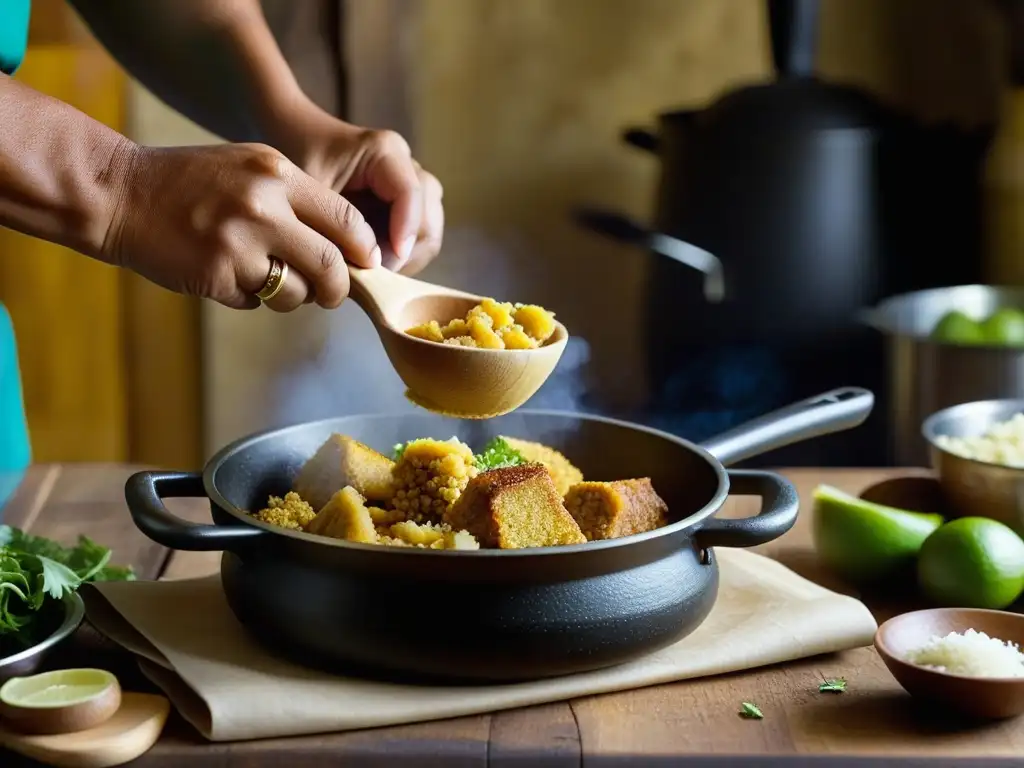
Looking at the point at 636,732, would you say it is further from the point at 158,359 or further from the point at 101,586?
the point at 158,359

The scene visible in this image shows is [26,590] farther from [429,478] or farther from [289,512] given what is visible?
[429,478]

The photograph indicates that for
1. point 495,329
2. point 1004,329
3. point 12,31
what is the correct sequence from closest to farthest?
point 495,329
point 12,31
point 1004,329

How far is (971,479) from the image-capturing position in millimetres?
1660

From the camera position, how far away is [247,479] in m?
1.53

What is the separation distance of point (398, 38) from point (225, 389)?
108cm

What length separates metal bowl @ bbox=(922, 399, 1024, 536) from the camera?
1614 millimetres

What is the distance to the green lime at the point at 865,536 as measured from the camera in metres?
1.57

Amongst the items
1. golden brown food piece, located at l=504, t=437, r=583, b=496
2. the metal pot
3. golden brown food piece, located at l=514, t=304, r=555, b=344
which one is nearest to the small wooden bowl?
golden brown food piece, located at l=504, t=437, r=583, b=496

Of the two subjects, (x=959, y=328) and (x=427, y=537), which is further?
(x=959, y=328)

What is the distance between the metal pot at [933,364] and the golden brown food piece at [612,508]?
103 centimetres

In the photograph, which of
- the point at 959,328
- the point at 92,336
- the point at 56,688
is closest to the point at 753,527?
the point at 56,688

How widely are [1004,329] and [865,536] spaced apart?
1.14m

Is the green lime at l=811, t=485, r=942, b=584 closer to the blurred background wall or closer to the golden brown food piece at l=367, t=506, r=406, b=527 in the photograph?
the golden brown food piece at l=367, t=506, r=406, b=527

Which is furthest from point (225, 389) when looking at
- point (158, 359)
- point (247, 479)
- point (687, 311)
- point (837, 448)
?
point (247, 479)
